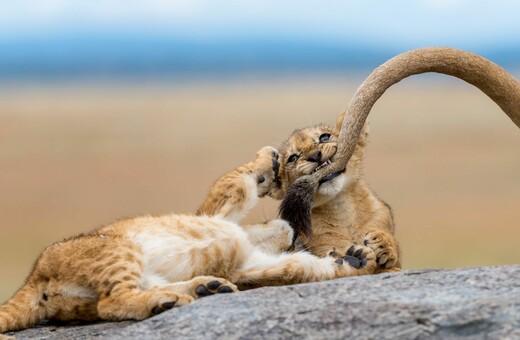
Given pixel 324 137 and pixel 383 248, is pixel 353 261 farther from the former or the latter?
pixel 324 137

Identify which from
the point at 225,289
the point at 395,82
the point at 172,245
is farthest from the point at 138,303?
the point at 395,82

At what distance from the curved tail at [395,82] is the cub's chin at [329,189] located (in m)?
0.06

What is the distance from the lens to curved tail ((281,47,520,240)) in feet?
21.1

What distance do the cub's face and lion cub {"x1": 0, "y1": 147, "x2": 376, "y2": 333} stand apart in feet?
1.64

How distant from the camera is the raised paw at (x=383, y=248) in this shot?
618 centimetres

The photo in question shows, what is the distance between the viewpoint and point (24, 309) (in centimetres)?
557

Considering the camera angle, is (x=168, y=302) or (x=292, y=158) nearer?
(x=168, y=302)

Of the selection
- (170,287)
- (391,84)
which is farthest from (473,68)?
(170,287)

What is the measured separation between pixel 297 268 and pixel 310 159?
1056mm

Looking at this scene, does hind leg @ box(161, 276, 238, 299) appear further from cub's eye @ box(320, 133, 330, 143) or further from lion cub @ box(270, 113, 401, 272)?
cub's eye @ box(320, 133, 330, 143)

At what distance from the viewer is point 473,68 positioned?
710 centimetres

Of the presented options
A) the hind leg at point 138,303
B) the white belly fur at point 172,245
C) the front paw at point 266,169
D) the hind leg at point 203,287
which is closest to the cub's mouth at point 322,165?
the front paw at point 266,169

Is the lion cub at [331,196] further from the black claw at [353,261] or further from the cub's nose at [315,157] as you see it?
the black claw at [353,261]

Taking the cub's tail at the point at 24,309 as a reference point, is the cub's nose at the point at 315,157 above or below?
above
